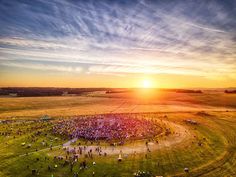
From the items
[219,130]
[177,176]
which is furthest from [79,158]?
[219,130]

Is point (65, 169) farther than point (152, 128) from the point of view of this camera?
No

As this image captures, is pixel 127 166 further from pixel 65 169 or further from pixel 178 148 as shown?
pixel 178 148

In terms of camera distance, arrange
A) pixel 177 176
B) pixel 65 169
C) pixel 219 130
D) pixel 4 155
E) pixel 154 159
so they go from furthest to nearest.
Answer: pixel 219 130
pixel 4 155
pixel 154 159
pixel 65 169
pixel 177 176

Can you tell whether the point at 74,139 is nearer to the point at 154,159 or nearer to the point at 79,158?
the point at 79,158

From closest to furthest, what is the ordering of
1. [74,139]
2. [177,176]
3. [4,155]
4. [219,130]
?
1. [177,176]
2. [4,155]
3. [74,139]
4. [219,130]

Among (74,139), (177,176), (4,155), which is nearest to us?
(177,176)

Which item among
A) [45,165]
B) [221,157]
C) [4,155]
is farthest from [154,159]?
[4,155]

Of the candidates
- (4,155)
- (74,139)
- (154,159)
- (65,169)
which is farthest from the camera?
(74,139)

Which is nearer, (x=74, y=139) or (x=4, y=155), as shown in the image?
(x=4, y=155)

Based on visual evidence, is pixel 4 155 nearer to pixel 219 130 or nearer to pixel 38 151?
pixel 38 151
